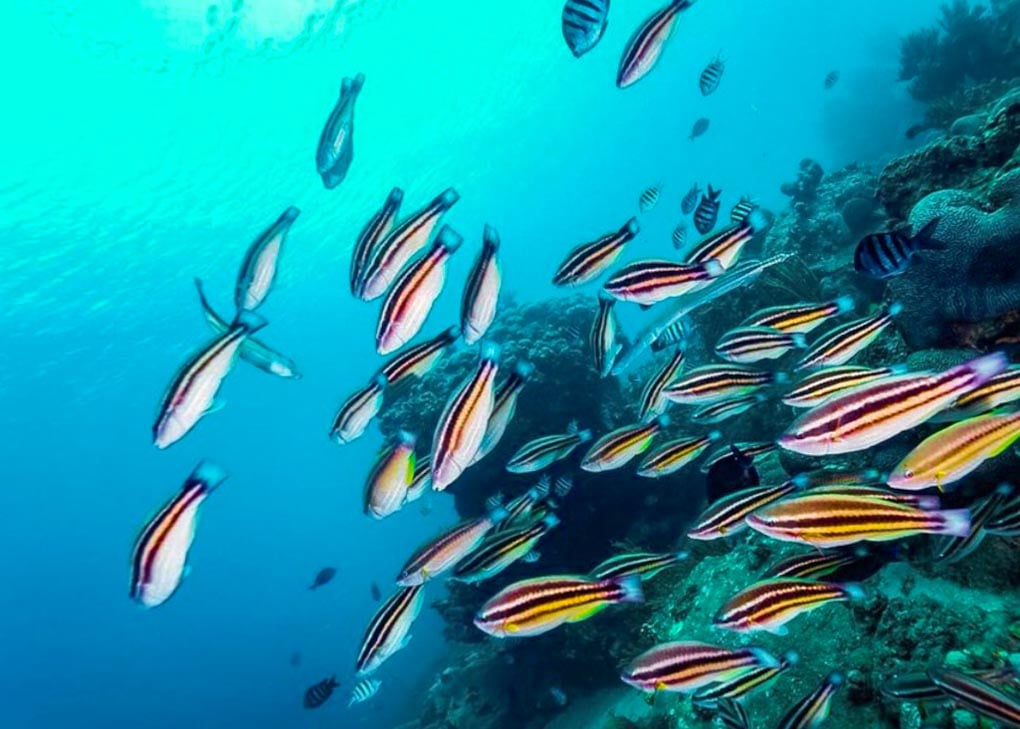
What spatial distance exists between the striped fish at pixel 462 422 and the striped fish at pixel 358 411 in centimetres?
129

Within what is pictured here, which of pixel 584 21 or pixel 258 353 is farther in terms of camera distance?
pixel 584 21

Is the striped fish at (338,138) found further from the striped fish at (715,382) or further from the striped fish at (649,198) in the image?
the striped fish at (649,198)

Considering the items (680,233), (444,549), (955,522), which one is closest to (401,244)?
(444,549)

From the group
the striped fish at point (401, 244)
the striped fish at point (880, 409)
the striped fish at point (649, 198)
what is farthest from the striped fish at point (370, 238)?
the striped fish at point (649, 198)

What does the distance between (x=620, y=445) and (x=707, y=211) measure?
3977 millimetres

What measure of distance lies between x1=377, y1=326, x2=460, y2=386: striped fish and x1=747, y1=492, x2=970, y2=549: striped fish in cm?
214

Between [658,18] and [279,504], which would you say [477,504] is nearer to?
[658,18]

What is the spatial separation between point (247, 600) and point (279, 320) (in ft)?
180

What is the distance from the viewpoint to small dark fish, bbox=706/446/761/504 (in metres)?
4.64

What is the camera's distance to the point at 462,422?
2811 mm

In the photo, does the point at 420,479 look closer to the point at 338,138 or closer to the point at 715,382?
Result: the point at 715,382

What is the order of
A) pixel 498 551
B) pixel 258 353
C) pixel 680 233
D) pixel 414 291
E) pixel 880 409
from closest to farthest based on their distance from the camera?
pixel 880 409, pixel 414 291, pixel 258 353, pixel 498 551, pixel 680 233

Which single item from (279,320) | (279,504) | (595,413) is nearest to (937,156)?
(595,413)

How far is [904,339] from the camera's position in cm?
509
